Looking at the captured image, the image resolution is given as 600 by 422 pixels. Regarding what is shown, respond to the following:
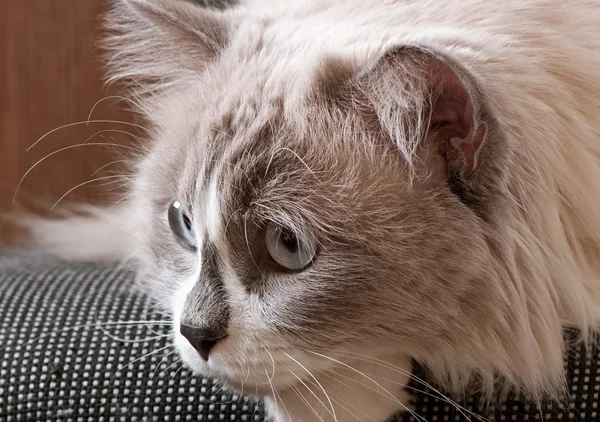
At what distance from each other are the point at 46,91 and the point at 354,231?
5.01ft

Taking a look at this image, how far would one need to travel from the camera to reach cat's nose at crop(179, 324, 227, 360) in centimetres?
91

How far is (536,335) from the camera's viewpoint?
933 millimetres

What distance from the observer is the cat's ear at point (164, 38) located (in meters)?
1.10

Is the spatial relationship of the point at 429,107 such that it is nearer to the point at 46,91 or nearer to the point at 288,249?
the point at 288,249

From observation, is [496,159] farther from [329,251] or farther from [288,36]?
[288,36]

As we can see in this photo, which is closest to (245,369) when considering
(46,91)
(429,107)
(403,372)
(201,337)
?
(201,337)

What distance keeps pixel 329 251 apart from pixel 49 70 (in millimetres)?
1514

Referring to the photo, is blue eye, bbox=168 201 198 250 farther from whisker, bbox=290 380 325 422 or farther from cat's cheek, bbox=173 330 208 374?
whisker, bbox=290 380 325 422

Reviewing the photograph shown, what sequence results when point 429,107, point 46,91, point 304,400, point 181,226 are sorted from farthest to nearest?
1. point 46,91
2. point 181,226
3. point 304,400
4. point 429,107

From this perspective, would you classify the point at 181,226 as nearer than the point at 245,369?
No

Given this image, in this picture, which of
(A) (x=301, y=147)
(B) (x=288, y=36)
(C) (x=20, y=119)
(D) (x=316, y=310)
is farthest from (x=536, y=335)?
(C) (x=20, y=119)

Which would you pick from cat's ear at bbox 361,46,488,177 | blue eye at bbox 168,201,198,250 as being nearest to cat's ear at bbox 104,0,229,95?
blue eye at bbox 168,201,198,250

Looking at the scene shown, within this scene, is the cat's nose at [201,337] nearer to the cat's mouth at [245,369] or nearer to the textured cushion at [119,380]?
A: the cat's mouth at [245,369]

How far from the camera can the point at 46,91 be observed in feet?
6.82
